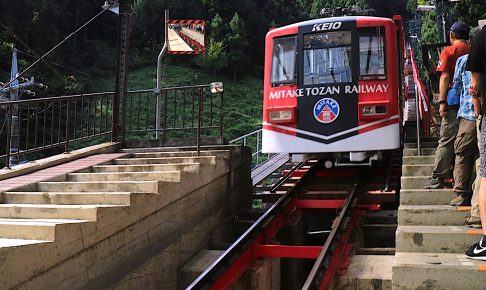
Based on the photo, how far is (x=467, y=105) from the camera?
494 cm

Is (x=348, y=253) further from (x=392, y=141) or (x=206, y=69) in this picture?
(x=206, y=69)

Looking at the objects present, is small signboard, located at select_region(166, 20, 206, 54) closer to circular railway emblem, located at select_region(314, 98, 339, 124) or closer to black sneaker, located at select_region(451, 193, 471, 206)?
circular railway emblem, located at select_region(314, 98, 339, 124)

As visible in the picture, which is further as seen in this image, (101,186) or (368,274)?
(101,186)

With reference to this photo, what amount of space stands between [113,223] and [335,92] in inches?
175

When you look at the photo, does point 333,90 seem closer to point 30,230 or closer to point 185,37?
point 185,37

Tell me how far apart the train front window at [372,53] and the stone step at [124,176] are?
11.8ft

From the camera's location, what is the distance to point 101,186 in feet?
19.9

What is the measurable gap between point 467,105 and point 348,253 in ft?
6.91

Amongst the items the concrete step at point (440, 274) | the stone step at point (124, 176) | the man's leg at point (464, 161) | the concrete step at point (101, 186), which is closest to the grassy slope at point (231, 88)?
the stone step at point (124, 176)

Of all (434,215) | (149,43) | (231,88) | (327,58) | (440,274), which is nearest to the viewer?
(440,274)

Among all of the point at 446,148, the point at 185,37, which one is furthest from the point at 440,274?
Answer: the point at 185,37

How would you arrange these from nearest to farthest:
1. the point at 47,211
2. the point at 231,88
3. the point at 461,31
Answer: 1. the point at 47,211
2. the point at 461,31
3. the point at 231,88

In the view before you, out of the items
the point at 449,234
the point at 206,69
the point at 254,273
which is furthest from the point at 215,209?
the point at 206,69

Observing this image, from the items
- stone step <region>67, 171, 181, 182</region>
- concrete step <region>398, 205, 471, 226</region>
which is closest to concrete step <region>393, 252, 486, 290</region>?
concrete step <region>398, 205, 471, 226</region>
